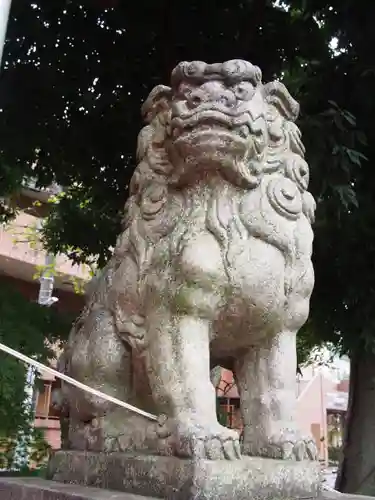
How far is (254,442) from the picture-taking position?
2.03 meters

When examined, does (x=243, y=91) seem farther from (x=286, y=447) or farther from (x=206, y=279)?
(x=286, y=447)

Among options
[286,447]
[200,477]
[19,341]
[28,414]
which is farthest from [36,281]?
[200,477]

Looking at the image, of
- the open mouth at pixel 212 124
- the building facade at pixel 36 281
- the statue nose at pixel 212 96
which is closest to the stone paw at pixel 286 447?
the open mouth at pixel 212 124

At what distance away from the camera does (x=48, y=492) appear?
6.23ft

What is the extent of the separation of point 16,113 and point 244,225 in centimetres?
327

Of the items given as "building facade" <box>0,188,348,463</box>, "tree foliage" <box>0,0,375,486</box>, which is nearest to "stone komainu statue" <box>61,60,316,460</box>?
"tree foliage" <box>0,0,375,486</box>

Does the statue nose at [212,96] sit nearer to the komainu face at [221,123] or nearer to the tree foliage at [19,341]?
the komainu face at [221,123]

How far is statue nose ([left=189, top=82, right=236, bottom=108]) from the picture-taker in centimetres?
205

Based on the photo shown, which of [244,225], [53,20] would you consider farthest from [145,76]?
[244,225]

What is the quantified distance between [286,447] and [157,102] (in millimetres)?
1257

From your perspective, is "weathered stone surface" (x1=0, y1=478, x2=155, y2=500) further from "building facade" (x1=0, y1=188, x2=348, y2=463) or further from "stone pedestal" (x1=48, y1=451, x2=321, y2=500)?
"building facade" (x1=0, y1=188, x2=348, y2=463)

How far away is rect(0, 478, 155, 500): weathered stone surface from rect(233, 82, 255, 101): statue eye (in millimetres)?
1249

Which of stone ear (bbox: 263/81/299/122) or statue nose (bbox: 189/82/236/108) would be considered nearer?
statue nose (bbox: 189/82/236/108)

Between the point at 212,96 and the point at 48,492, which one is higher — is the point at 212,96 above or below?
above
